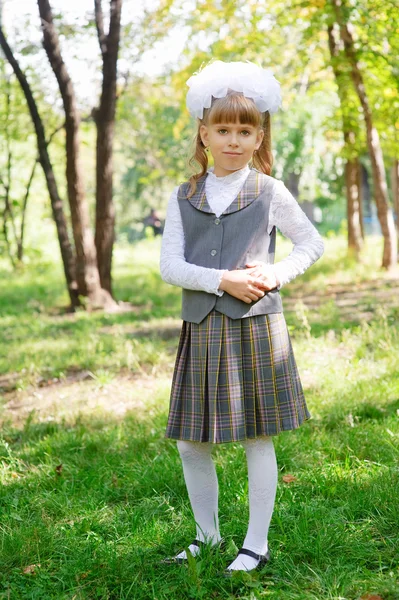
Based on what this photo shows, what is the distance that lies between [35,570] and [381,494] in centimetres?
131

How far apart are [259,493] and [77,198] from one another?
6165 millimetres

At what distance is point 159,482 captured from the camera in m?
3.02

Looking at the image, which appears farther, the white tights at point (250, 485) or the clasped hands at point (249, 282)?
the white tights at point (250, 485)

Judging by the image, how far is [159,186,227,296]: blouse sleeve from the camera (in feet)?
7.15

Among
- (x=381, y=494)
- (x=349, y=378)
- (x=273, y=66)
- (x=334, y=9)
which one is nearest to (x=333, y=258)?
(x=273, y=66)

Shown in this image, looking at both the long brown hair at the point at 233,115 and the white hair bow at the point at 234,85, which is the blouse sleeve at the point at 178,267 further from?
the white hair bow at the point at 234,85

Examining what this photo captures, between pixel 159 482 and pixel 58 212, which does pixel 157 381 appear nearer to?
pixel 159 482

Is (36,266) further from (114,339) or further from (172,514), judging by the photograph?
(172,514)

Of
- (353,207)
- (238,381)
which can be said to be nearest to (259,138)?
(238,381)

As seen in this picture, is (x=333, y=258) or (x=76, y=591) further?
(x=333, y=258)

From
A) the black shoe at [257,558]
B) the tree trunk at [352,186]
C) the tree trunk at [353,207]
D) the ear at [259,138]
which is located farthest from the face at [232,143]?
the tree trunk at [353,207]

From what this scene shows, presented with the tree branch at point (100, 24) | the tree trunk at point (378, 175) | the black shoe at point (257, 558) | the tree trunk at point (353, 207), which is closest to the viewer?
the black shoe at point (257, 558)

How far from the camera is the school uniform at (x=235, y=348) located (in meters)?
2.21

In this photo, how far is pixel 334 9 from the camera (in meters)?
7.16
